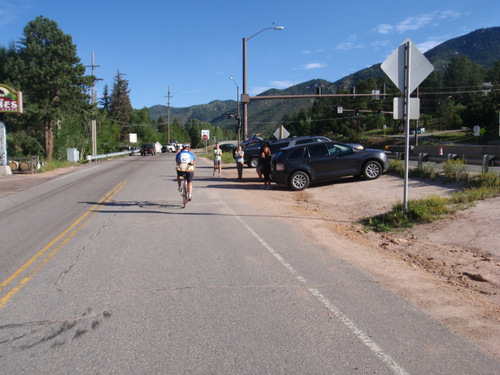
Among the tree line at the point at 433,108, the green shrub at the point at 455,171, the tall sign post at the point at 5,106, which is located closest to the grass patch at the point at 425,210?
the green shrub at the point at 455,171

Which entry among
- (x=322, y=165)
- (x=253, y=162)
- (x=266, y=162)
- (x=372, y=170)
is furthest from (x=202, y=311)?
(x=253, y=162)

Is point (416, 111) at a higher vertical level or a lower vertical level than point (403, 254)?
higher

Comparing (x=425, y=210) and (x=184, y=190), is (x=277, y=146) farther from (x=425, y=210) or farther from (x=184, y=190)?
(x=425, y=210)

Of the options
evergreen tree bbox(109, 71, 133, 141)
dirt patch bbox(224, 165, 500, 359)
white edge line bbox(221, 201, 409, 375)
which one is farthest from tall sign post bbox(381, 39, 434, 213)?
evergreen tree bbox(109, 71, 133, 141)

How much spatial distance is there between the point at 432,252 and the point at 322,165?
9.16 meters

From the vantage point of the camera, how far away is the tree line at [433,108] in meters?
73.7

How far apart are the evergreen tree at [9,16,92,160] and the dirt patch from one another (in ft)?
111

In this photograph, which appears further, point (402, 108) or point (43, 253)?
point (402, 108)

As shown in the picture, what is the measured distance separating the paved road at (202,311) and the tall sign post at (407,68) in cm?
392

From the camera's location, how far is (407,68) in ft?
30.5

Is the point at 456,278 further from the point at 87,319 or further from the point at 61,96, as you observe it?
the point at 61,96

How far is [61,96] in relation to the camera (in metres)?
40.9

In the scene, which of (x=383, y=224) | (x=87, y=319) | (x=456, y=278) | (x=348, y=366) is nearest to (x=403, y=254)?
(x=456, y=278)

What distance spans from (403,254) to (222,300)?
3969 millimetres
